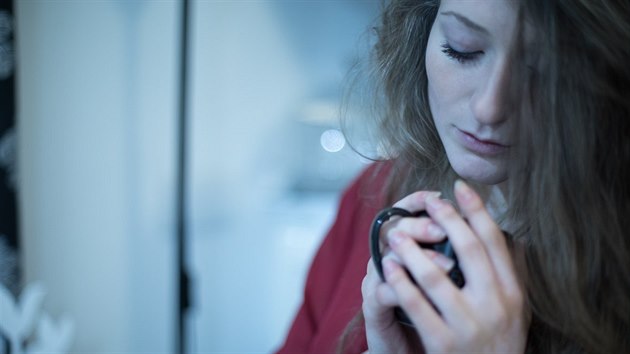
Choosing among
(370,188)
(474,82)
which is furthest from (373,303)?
(370,188)

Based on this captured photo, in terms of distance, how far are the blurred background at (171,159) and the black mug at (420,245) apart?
0.38 m

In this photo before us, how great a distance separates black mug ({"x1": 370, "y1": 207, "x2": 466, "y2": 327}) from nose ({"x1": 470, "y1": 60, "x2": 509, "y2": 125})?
12 centimetres

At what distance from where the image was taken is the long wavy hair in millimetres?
486

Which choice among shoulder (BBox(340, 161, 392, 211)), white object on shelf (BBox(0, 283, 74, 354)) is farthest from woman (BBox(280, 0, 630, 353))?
white object on shelf (BBox(0, 283, 74, 354))

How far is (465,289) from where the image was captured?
0.46 metres

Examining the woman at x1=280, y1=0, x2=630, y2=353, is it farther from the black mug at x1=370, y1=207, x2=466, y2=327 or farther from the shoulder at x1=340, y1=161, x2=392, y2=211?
the shoulder at x1=340, y1=161, x2=392, y2=211

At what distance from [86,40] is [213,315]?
0.93 metres

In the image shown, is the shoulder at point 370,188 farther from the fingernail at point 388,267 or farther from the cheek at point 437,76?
the fingernail at point 388,267

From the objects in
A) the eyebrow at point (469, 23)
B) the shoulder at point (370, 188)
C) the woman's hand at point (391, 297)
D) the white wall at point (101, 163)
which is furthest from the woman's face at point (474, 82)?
the white wall at point (101, 163)

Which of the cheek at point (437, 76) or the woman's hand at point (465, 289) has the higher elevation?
the cheek at point (437, 76)

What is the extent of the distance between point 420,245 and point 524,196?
149 millimetres

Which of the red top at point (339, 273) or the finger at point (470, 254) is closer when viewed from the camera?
the finger at point (470, 254)

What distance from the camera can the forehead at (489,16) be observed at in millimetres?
521

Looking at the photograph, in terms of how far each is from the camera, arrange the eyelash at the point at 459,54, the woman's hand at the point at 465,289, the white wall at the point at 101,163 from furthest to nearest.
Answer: the white wall at the point at 101,163 → the eyelash at the point at 459,54 → the woman's hand at the point at 465,289
